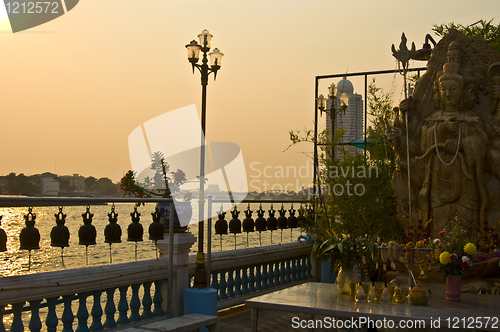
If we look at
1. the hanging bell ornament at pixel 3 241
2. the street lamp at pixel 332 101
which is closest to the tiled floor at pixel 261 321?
the hanging bell ornament at pixel 3 241

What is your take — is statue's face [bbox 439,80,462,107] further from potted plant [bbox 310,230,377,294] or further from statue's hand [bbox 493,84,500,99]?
potted plant [bbox 310,230,377,294]

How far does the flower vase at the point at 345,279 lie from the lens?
15.7ft

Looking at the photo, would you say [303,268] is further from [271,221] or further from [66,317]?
[66,317]

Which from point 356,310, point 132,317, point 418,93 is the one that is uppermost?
point 418,93

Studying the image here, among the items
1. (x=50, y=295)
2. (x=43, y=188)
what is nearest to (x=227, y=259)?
(x=43, y=188)

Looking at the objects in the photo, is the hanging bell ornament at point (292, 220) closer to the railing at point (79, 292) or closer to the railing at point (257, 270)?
the railing at point (257, 270)

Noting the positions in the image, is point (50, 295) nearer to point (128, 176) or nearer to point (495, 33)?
point (128, 176)

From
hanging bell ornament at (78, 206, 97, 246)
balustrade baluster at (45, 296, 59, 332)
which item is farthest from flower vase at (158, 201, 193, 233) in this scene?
balustrade baluster at (45, 296, 59, 332)

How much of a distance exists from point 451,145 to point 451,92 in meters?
0.82

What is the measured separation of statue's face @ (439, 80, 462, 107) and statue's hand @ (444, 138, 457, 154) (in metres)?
0.57

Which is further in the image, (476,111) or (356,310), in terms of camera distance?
(476,111)

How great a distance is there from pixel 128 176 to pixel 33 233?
188 cm

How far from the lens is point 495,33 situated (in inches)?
548

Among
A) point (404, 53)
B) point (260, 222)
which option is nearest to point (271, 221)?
point (260, 222)
